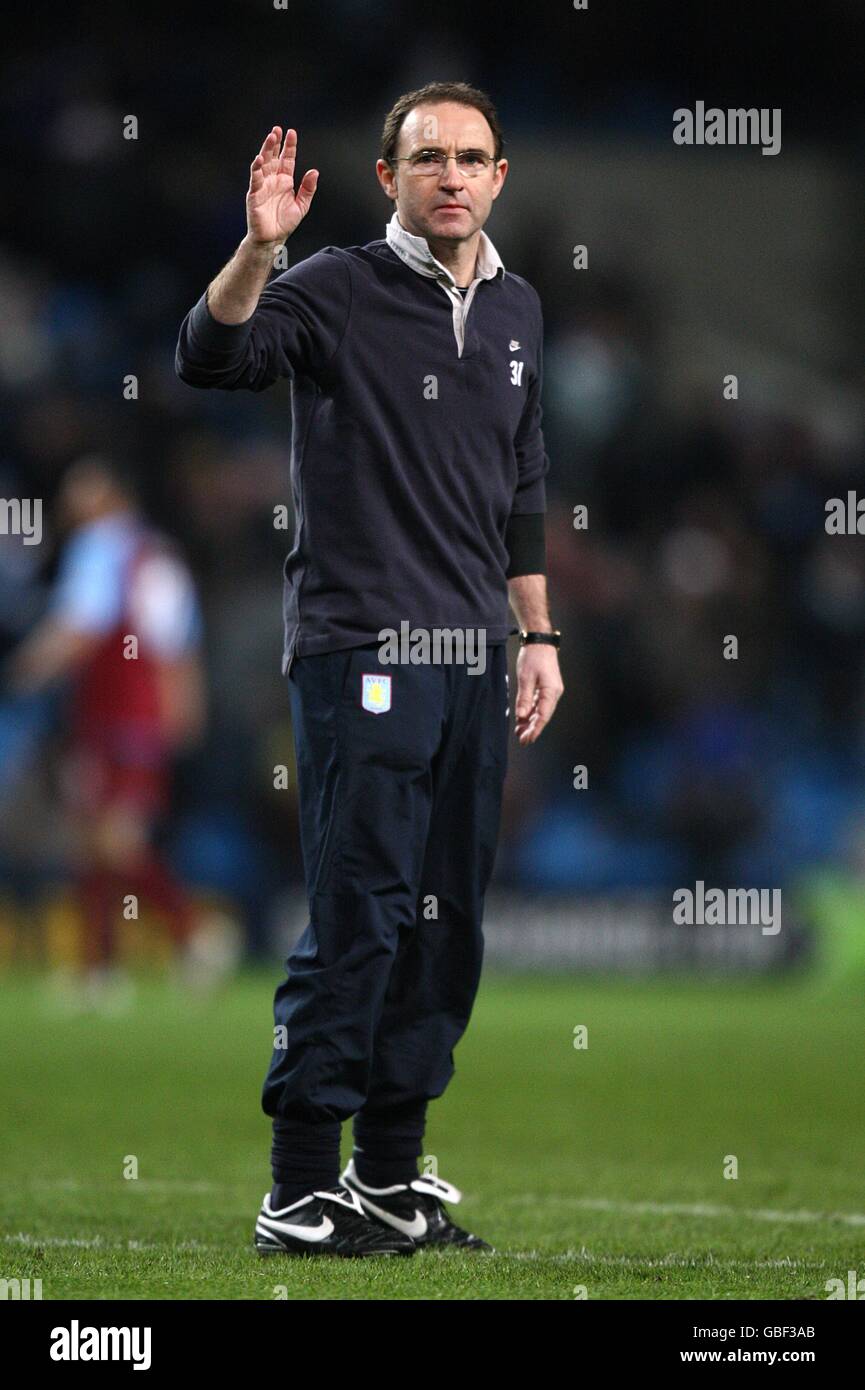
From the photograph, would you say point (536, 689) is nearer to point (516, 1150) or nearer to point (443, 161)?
point (443, 161)

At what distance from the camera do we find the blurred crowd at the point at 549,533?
40.3 ft

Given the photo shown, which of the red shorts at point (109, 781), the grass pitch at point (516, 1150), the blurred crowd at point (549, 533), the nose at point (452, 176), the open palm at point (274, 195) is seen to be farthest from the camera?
the blurred crowd at point (549, 533)

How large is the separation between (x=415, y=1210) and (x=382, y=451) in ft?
4.80

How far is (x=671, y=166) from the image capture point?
16312 mm

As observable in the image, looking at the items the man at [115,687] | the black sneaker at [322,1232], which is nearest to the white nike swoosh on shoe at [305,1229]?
the black sneaker at [322,1232]

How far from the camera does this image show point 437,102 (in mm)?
4262

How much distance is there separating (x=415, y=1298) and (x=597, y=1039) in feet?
17.0

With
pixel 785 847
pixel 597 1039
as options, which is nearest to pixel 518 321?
pixel 597 1039

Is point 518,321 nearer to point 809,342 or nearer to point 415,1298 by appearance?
point 415,1298

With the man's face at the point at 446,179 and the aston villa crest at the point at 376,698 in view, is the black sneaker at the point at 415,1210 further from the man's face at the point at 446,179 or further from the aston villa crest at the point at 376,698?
the man's face at the point at 446,179

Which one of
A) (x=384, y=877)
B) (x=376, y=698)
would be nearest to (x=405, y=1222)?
(x=384, y=877)

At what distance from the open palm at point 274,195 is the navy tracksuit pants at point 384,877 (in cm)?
79

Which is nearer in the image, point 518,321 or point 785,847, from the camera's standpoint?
point 518,321
